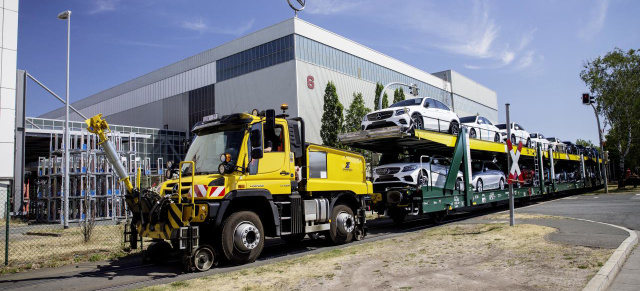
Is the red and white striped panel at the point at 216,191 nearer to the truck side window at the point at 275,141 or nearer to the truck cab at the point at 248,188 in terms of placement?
the truck cab at the point at 248,188

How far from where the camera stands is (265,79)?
40.4 meters

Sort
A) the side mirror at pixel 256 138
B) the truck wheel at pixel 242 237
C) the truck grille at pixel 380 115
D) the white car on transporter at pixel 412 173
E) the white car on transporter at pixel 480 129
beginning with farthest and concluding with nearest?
the white car on transporter at pixel 480 129 < the truck grille at pixel 380 115 < the white car on transporter at pixel 412 173 < the side mirror at pixel 256 138 < the truck wheel at pixel 242 237

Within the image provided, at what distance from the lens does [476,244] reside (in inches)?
353

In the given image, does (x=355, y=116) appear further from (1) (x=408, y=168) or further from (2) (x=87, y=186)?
(1) (x=408, y=168)

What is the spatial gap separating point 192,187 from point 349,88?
36.9 m

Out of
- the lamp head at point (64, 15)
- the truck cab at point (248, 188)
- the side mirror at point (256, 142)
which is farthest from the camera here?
the lamp head at point (64, 15)

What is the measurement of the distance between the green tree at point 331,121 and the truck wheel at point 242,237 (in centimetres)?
2260

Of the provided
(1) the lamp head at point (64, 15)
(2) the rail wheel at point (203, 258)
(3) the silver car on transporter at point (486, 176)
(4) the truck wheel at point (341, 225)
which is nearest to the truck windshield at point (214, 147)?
(2) the rail wheel at point (203, 258)

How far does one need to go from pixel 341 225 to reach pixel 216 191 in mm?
3855

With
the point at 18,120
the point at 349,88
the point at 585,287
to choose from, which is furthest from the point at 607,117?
the point at 18,120

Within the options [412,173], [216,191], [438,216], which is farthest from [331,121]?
[216,191]

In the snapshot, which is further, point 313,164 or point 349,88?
point 349,88

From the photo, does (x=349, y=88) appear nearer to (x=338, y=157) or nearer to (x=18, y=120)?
(x=18, y=120)

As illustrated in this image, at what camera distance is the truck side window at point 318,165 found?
387 inches
